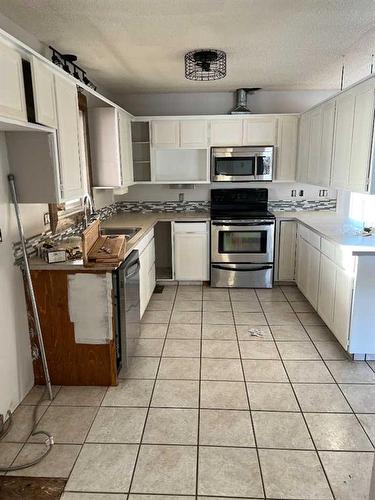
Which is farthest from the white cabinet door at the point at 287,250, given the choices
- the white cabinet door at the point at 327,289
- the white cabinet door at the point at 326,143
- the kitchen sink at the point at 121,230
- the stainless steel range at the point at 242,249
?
the kitchen sink at the point at 121,230

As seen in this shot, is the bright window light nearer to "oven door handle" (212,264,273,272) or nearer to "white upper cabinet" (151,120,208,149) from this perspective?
"oven door handle" (212,264,273,272)

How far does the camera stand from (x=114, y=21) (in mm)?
2457

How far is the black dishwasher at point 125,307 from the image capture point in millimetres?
2602

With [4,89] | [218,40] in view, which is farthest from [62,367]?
[218,40]

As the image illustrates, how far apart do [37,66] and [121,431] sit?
7.16 ft

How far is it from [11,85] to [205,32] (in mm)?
1528

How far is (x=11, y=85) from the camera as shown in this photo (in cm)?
181

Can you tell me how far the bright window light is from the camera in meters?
4.04

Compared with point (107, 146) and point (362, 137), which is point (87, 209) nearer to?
point (107, 146)

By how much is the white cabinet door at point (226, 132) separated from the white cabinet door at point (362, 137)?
1880 mm

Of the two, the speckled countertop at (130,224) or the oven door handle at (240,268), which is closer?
the speckled countertop at (130,224)

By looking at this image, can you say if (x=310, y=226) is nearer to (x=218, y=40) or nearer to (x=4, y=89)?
(x=218, y=40)

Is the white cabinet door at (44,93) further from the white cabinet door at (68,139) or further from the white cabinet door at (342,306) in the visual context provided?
the white cabinet door at (342,306)

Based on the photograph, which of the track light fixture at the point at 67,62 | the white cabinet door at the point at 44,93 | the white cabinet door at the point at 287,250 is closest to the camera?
the white cabinet door at the point at 44,93
